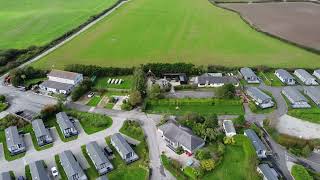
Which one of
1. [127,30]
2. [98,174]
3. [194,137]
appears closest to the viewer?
[98,174]

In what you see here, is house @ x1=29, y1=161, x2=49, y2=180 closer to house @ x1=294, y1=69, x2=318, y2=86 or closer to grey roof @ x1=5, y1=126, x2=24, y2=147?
grey roof @ x1=5, y1=126, x2=24, y2=147

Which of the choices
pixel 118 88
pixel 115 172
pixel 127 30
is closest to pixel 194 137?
pixel 115 172

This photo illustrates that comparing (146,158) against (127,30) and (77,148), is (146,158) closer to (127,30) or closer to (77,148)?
(77,148)

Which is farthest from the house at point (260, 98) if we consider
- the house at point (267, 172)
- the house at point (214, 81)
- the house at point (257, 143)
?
the house at point (267, 172)

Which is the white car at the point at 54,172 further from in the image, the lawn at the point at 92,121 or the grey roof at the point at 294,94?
the grey roof at the point at 294,94

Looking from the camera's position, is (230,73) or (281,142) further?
(230,73)

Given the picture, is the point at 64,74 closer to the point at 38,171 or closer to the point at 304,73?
the point at 38,171
